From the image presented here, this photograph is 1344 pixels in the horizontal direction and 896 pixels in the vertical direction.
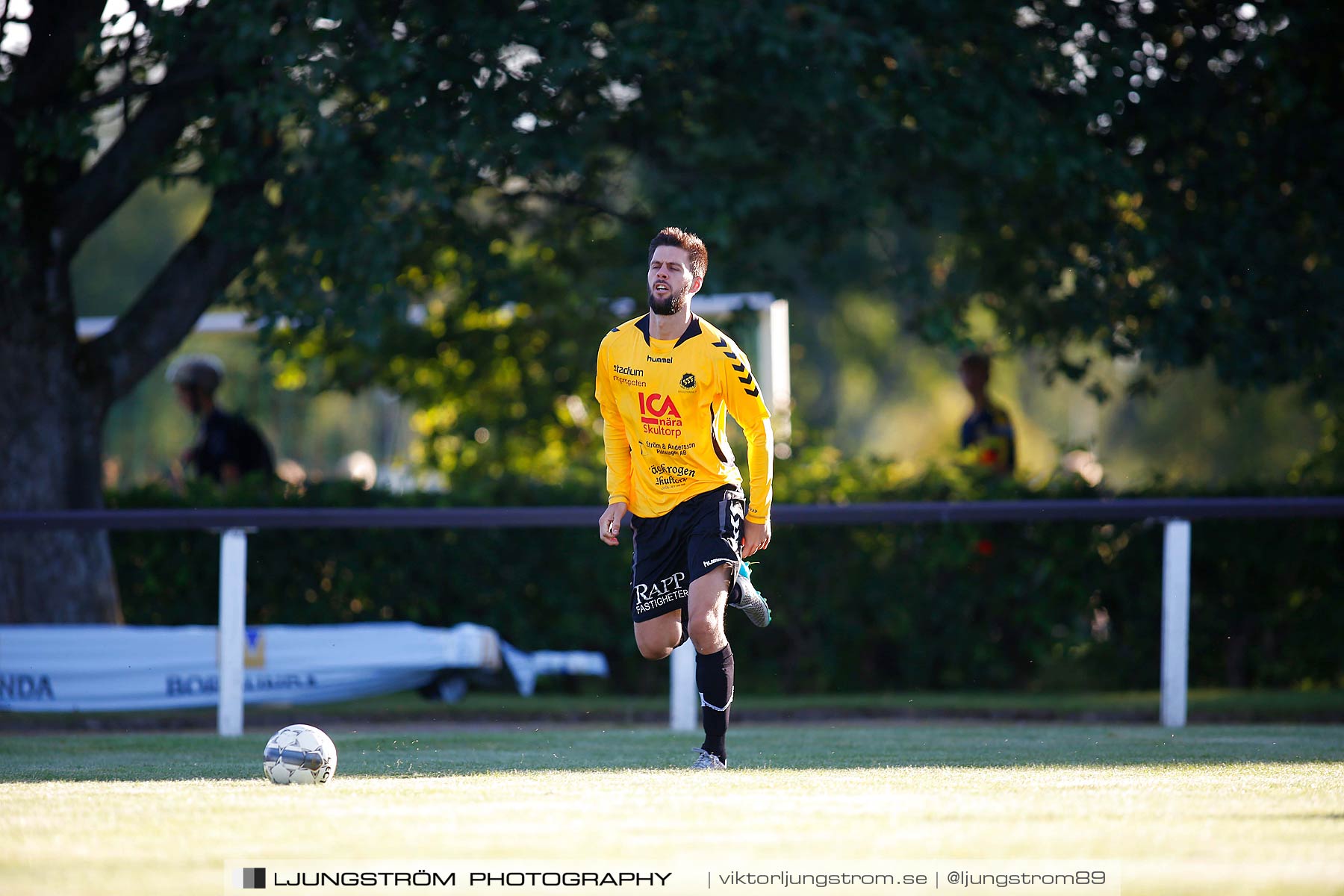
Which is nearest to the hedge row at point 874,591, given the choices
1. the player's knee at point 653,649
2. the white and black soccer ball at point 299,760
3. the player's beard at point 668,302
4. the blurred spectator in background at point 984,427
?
the blurred spectator in background at point 984,427

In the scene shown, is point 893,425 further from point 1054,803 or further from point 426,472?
point 1054,803

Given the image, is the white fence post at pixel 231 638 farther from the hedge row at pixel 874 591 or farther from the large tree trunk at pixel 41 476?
the hedge row at pixel 874 591

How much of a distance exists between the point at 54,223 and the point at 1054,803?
875 centimetres

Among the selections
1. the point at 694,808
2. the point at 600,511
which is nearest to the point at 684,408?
the point at 694,808

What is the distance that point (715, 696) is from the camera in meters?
7.12

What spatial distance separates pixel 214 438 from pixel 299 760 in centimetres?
754

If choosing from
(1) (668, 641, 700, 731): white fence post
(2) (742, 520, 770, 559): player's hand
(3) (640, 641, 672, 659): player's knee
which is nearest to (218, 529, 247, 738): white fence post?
(1) (668, 641, 700, 731): white fence post

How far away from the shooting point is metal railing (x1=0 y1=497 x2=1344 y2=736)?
377 inches

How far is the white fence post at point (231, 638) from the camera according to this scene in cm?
947

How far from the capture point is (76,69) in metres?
11.0

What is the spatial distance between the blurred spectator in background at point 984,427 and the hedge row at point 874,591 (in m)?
0.67

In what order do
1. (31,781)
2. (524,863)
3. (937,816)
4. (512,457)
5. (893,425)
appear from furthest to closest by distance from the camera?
(893,425) < (512,457) < (31,781) < (937,816) < (524,863)

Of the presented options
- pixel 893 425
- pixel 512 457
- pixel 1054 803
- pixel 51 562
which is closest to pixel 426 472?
pixel 512 457

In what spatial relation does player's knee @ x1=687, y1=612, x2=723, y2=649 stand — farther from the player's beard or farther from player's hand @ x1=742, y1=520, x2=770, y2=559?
the player's beard
